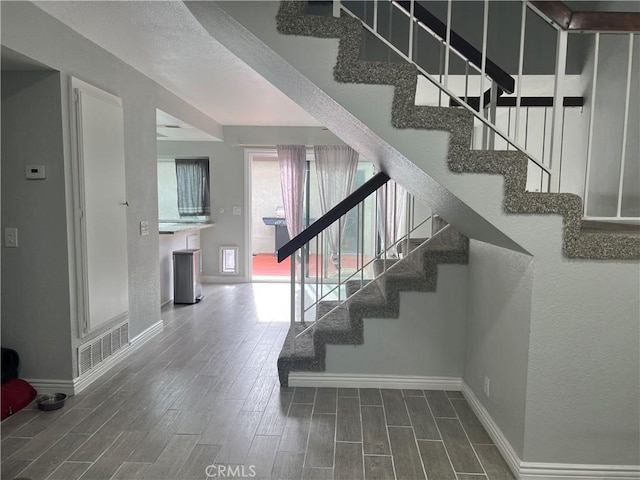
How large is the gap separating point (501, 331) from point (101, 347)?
279cm

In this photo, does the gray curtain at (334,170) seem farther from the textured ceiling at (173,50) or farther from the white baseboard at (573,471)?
the white baseboard at (573,471)

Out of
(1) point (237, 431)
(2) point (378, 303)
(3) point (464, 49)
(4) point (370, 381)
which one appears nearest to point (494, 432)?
(4) point (370, 381)

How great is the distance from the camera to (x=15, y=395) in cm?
270

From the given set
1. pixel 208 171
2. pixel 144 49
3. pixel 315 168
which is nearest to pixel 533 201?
pixel 144 49

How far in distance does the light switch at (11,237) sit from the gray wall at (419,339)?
2.22 metres

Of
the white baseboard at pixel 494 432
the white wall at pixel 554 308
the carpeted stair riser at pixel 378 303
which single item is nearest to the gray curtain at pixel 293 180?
the carpeted stair riser at pixel 378 303

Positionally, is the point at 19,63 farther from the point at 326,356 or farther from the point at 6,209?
the point at 326,356

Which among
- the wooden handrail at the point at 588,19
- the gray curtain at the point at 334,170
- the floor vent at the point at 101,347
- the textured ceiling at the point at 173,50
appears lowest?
the floor vent at the point at 101,347

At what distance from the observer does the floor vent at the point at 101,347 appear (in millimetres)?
3029

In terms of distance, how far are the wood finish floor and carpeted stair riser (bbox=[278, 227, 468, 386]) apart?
204 mm

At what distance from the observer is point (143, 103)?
3979mm

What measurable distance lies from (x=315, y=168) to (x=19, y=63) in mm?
4544

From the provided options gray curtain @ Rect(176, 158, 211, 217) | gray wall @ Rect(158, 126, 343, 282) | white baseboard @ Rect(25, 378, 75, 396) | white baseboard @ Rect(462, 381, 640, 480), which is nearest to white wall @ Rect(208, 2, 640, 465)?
white baseboard @ Rect(462, 381, 640, 480)

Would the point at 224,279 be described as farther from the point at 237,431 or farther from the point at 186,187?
the point at 237,431
